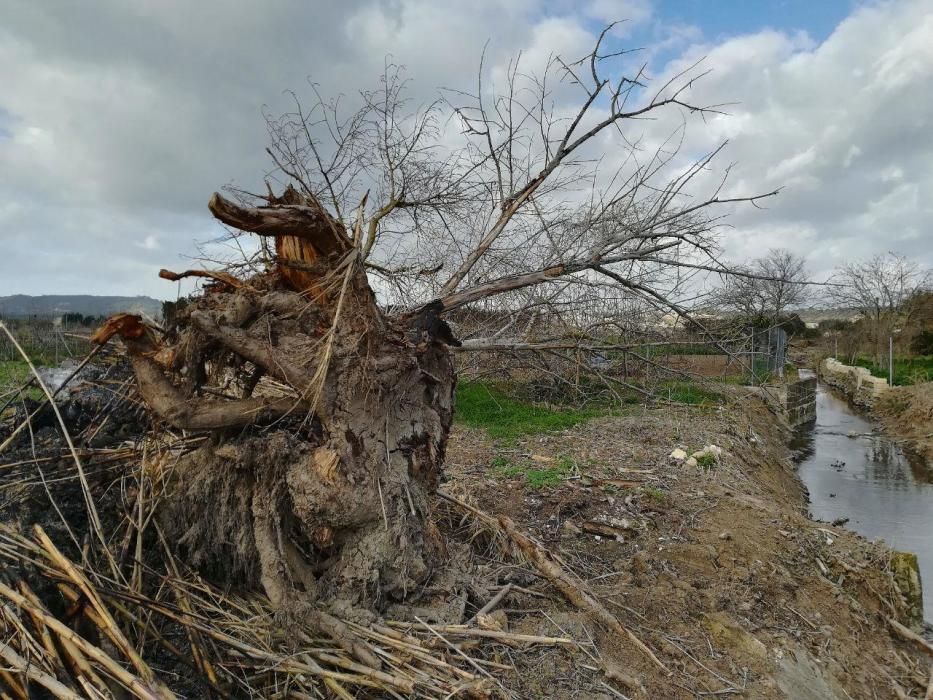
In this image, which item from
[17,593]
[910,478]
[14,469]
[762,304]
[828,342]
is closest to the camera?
[17,593]

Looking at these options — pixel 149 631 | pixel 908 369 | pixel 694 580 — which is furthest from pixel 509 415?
pixel 908 369

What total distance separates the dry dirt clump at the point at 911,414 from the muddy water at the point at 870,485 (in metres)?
0.49

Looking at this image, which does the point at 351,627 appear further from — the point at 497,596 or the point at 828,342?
the point at 828,342

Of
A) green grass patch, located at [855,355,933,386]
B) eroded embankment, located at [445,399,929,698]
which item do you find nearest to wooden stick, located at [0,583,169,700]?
eroded embankment, located at [445,399,929,698]

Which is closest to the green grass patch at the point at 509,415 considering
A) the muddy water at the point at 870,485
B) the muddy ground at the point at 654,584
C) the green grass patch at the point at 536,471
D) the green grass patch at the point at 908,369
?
the green grass patch at the point at 536,471

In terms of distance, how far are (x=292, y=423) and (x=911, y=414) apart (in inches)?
816

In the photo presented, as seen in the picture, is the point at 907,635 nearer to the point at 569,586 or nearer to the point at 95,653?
the point at 569,586

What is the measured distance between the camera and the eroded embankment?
357 centimetres

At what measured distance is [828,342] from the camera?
38344mm

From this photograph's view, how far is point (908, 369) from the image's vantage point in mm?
24469

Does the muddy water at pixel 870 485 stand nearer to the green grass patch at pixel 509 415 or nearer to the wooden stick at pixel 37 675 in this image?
the green grass patch at pixel 509 415

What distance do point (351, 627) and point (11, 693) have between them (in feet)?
4.55

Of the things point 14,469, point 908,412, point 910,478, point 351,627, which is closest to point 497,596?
point 351,627

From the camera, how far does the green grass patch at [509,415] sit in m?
11.0
